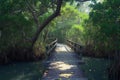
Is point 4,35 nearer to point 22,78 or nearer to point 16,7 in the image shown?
point 16,7

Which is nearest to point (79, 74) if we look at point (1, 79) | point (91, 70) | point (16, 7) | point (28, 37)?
point (91, 70)

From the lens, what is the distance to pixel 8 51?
1817 centimetres

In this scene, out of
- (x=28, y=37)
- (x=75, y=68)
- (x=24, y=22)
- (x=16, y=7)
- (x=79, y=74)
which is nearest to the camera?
(x=79, y=74)

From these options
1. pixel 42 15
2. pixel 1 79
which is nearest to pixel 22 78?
pixel 1 79

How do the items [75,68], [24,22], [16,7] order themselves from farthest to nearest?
[24,22] < [16,7] < [75,68]

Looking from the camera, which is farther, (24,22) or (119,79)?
(24,22)

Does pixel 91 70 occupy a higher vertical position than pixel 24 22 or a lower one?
lower

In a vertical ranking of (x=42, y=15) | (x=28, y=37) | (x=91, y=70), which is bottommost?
(x=91, y=70)

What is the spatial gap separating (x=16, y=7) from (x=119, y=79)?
7726 millimetres

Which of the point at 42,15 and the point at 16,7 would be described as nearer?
the point at 16,7

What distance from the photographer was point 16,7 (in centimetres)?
1666

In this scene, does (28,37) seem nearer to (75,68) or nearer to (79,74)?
(75,68)

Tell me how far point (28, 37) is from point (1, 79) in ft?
21.1

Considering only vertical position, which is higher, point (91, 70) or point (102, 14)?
point (102, 14)
